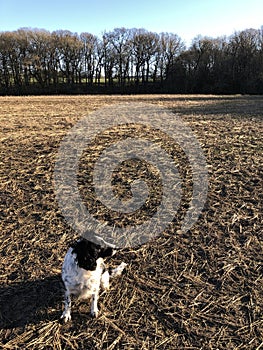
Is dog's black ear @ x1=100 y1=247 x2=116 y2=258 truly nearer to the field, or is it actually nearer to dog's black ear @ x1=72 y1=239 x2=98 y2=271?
dog's black ear @ x1=72 y1=239 x2=98 y2=271

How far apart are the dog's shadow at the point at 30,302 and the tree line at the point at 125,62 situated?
40.1 m

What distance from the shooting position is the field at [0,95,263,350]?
2523 millimetres

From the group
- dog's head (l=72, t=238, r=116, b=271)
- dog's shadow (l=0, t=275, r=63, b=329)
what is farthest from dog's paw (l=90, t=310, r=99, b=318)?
dog's head (l=72, t=238, r=116, b=271)

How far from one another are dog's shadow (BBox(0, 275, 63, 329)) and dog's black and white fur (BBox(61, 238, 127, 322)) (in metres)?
0.20

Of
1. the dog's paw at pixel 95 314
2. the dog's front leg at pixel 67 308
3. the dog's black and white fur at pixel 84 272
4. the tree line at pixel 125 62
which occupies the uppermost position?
the tree line at pixel 125 62

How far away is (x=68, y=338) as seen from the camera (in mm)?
2506

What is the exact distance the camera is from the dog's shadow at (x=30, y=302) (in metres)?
2.66

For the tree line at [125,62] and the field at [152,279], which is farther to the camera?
the tree line at [125,62]

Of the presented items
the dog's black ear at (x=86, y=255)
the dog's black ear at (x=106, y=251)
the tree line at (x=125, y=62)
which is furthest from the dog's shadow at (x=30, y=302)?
the tree line at (x=125, y=62)

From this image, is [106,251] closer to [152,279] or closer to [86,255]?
[86,255]

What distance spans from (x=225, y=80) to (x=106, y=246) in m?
42.9

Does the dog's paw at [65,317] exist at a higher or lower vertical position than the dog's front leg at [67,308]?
lower

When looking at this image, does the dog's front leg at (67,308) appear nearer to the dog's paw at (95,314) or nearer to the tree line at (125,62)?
the dog's paw at (95,314)

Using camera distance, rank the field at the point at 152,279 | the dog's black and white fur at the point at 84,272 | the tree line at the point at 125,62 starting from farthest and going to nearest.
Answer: the tree line at the point at 125,62 < the dog's black and white fur at the point at 84,272 < the field at the point at 152,279
